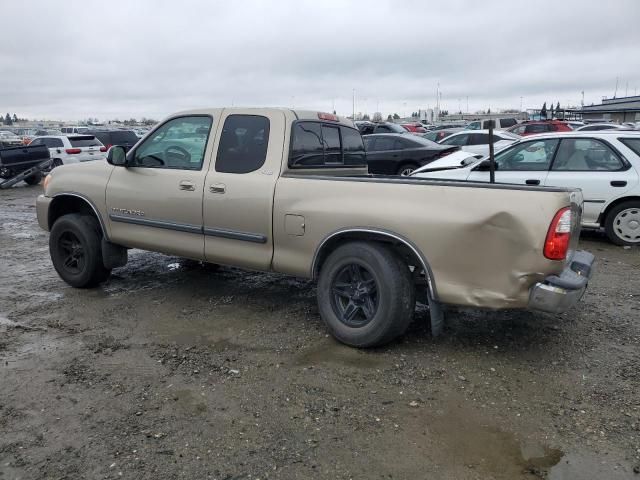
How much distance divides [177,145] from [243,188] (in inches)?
41.4

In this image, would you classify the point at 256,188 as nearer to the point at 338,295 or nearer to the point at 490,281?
the point at 338,295

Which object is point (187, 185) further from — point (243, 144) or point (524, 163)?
point (524, 163)

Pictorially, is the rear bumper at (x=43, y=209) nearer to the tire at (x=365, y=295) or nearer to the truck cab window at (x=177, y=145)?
the truck cab window at (x=177, y=145)

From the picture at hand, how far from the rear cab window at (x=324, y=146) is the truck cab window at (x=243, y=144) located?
10.6 inches

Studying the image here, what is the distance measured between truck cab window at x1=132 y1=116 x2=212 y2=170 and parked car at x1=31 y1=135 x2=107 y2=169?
45.7 ft

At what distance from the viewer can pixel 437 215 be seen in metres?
3.83

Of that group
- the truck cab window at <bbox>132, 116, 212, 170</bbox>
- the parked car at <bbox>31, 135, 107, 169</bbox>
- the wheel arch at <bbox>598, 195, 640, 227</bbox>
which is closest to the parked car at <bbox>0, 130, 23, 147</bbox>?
the parked car at <bbox>31, 135, 107, 169</bbox>

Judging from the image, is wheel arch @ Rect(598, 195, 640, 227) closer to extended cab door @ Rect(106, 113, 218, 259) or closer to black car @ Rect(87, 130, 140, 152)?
extended cab door @ Rect(106, 113, 218, 259)

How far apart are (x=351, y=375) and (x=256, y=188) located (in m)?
1.77

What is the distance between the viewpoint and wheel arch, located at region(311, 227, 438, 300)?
155 inches

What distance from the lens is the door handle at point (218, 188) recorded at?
4.82 meters

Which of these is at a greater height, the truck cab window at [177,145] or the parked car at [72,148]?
the truck cab window at [177,145]

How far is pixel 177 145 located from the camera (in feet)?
17.5

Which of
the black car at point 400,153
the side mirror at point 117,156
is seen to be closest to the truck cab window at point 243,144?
the side mirror at point 117,156
